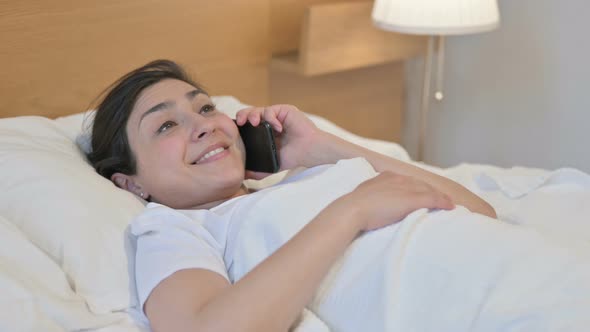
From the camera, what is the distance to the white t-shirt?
41.9 inches

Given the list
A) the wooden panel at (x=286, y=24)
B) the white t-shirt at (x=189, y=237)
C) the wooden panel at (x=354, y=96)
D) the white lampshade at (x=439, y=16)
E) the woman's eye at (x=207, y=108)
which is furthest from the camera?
the wooden panel at (x=354, y=96)

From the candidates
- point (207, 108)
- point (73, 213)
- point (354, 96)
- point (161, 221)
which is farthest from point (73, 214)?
point (354, 96)

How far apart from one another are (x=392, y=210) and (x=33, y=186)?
1.94 ft

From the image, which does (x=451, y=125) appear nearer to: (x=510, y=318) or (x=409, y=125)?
(x=409, y=125)

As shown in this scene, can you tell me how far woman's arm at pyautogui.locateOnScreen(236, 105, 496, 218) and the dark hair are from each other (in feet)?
0.63

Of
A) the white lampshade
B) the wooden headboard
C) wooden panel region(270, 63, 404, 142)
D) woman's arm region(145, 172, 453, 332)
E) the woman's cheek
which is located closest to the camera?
woman's arm region(145, 172, 453, 332)

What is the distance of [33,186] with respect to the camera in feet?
4.08

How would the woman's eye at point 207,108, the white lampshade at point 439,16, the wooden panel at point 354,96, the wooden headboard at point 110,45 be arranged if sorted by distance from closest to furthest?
1. the woman's eye at point 207,108
2. the wooden headboard at point 110,45
3. the white lampshade at point 439,16
4. the wooden panel at point 354,96

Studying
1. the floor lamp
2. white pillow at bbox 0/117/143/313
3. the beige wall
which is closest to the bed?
white pillow at bbox 0/117/143/313

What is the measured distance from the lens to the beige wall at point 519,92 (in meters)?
2.22

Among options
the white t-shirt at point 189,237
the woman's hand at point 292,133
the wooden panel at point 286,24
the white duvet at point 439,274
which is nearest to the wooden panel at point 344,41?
the wooden panel at point 286,24

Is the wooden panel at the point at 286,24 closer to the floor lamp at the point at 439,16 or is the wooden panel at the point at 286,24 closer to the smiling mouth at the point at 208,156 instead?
the floor lamp at the point at 439,16

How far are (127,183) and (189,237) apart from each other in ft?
1.02

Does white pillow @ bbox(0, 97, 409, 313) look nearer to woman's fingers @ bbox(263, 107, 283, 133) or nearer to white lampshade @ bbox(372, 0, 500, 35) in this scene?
woman's fingers @ bbox(263, 107, 283, 133)
